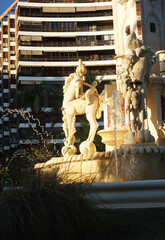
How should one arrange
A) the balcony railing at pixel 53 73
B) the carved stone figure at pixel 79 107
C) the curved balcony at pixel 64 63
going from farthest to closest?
the balcony railing at pixel 53 73 < the curved balcony at pixel 64 63 < the carved stone figure at pixel 79 107

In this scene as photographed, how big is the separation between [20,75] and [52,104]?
34125mm

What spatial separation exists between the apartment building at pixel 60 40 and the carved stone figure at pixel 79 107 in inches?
2200

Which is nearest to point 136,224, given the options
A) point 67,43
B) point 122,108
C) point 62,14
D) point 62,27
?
point 122,108

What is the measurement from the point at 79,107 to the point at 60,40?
213ft

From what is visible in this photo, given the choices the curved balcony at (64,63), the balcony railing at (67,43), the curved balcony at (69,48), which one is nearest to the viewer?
the curved balcony at (64,63)

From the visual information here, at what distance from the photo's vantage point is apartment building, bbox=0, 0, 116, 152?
72438 millimetres

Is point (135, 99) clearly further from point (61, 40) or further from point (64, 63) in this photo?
point (61, 40)

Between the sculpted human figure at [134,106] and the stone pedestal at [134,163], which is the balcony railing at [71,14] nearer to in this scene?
the sculpted human figure at [134,106]

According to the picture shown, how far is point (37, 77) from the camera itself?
234 feet

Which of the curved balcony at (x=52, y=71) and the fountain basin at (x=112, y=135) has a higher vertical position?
the curved balcony at (x=52, y=71)

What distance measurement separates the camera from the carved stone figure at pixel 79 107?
12406mm

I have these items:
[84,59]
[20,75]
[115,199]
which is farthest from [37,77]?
[115,199]

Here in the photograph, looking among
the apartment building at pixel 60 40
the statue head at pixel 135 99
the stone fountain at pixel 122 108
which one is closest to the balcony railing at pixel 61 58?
the apartment building at pixel 60 40

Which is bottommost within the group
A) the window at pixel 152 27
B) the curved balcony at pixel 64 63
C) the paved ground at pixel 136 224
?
the paved ground at pixel 136 224
